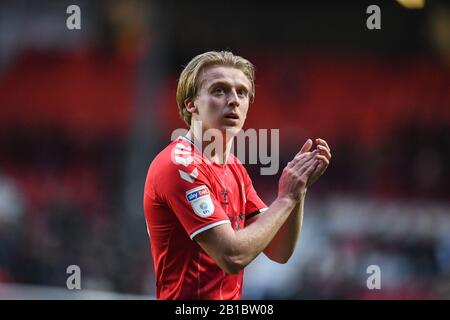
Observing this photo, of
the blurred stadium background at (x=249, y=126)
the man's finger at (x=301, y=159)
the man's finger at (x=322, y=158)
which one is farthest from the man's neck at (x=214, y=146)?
the blurred stadium background at (x=249, y=126)

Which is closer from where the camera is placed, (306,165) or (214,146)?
(306,165)

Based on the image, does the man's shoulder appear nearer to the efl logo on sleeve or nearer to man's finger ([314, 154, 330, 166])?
the efl logo on sleeve

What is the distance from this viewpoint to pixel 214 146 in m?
4.69

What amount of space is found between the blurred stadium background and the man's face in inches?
366

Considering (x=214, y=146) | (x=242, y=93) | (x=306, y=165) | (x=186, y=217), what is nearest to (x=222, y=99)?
(x=242, y=93)

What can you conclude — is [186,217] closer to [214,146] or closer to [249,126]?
[214,146]

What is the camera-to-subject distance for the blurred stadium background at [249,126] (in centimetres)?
1507

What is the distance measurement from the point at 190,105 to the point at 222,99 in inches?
9.6

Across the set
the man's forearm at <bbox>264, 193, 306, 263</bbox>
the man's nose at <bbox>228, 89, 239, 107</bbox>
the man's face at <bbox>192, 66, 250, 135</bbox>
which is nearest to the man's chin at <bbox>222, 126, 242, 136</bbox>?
the man's face at <bbox>192, 66, 250, 135</bbox>

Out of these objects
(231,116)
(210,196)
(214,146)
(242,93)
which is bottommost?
(210,196)

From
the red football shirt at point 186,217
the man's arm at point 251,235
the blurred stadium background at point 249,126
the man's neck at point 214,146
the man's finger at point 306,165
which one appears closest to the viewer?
the man's arm at point 251,235

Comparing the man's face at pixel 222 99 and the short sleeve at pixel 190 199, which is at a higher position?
the man's face at pixel 222 99

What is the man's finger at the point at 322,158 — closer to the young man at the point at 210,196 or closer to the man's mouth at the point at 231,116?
the young man at the point at 210,196
